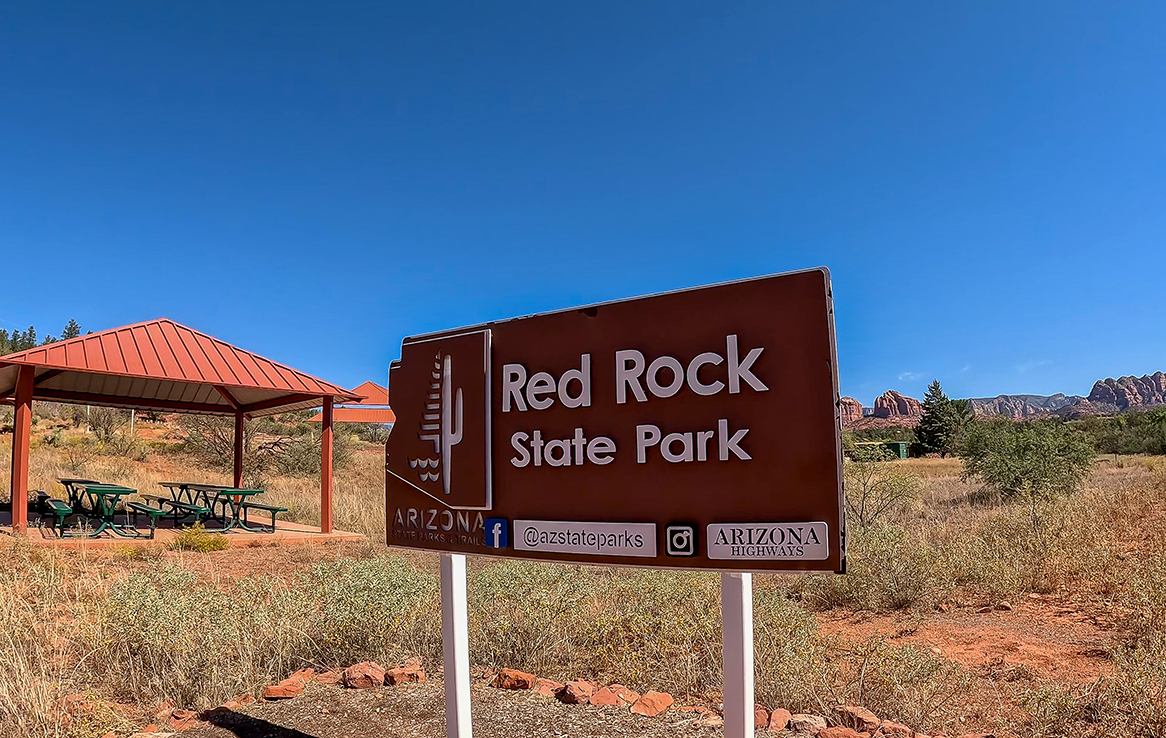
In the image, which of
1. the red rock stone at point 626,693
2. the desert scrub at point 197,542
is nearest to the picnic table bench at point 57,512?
the desert scrub at point 197,542

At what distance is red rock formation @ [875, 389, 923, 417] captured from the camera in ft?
495

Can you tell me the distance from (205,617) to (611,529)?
369 centimetres

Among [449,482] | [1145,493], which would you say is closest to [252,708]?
[449,482]

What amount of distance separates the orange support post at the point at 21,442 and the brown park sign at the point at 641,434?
10130mm

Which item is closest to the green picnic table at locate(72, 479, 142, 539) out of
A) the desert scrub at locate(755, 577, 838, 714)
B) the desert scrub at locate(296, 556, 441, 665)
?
the desert scrub at locate(296, 556, 441, 665)

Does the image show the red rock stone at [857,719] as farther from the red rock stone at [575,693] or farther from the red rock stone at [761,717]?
the red rock stone at [575,693]

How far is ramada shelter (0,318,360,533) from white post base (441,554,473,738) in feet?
32.3

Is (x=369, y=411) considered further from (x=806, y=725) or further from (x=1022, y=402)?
(x=1022, y=402)

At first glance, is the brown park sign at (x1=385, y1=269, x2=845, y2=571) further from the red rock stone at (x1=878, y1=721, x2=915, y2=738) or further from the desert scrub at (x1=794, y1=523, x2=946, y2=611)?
the desert scrub at (x1=794, y1=523, x2=946, y2=611)

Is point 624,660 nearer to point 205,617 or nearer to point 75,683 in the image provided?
point 205,617

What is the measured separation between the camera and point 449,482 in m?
2.90

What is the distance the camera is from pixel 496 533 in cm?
271

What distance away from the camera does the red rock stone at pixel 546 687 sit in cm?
391

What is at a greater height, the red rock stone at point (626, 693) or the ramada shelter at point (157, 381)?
the ramada shelter at point (157, 381)
